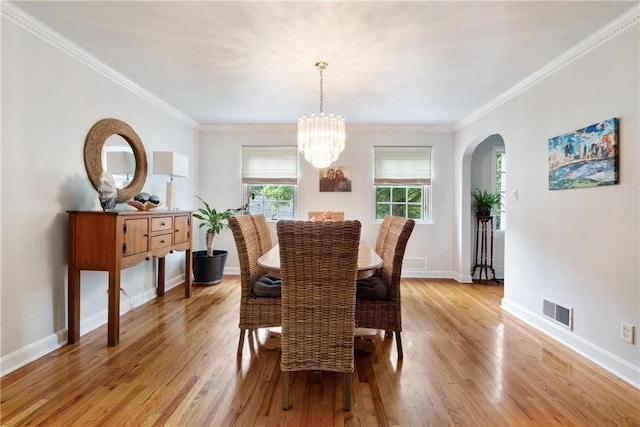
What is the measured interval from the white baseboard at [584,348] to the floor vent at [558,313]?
51 mm

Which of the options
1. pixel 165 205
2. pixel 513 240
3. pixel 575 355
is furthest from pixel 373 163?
pixel 575 355

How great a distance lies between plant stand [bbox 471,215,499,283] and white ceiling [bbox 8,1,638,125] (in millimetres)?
1977

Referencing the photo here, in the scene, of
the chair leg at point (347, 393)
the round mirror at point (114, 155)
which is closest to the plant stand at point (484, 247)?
the chair leg at point (347, 393)

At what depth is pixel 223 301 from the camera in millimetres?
3840

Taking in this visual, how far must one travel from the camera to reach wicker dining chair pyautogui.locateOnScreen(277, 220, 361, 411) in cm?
173

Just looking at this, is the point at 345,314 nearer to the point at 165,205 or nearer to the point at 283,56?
the point at 283,56

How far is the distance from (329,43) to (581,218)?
2373 mm

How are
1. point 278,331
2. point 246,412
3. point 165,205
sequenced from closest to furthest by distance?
point 246,412 < point 278,331 < point 165,205

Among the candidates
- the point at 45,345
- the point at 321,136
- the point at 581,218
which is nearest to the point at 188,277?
the point at 45,345

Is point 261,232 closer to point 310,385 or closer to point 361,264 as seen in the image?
point 361,264

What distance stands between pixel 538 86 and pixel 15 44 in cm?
417

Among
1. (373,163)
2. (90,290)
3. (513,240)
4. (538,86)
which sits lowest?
(90,290)

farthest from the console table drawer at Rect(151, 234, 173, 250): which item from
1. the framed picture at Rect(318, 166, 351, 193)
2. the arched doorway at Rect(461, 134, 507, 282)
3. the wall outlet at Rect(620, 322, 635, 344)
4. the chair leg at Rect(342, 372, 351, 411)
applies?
Answer: the arched doorway at Rect(461, 134, 507, 282)

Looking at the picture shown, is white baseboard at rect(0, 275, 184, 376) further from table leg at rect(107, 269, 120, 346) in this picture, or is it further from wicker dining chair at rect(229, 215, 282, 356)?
wicker dining chair at rect(229, 215, 282, 356)
